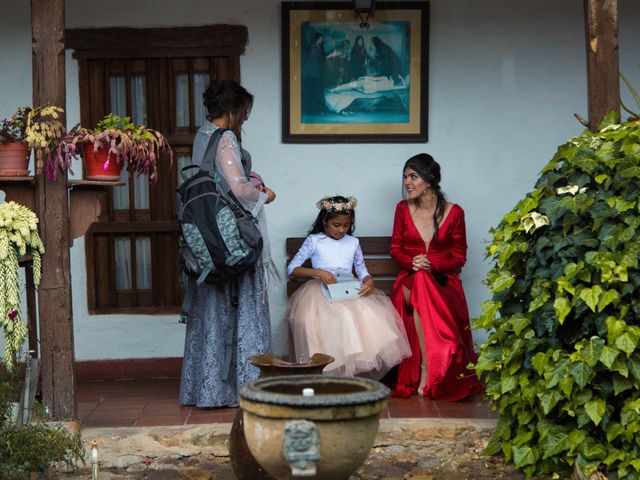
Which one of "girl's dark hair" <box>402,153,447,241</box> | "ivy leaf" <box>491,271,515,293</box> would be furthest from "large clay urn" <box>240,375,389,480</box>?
"girl's dark hair" <box>402,153,447,241</box>

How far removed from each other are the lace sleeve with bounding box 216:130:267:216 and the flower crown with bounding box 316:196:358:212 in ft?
2.79

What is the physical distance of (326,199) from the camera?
7.32 m

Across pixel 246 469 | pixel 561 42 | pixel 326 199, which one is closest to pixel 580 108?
pixel 561 42

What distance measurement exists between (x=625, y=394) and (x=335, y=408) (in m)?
1.81

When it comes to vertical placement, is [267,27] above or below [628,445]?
above

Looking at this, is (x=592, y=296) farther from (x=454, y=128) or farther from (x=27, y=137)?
(x=27, y=137)

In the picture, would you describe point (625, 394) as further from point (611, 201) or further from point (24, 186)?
point (24, 186)

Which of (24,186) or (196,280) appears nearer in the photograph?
(24,186)

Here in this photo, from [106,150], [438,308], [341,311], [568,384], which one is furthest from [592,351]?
[106,150]

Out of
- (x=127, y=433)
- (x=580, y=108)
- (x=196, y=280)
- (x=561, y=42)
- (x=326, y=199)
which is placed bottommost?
(x=127, y=433)

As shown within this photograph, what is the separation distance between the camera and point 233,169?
21.4 feet

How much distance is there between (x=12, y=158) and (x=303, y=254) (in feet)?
7.57

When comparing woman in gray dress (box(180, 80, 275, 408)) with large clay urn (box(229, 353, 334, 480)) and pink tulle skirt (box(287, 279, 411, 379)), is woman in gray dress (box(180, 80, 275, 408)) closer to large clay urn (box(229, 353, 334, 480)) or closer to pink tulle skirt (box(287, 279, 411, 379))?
pink tulle skirt (box(287, 279, 411, 379))

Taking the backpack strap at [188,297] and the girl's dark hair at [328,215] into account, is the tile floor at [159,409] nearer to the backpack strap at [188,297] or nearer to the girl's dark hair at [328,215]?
A: the backpack strap at [188,297]
